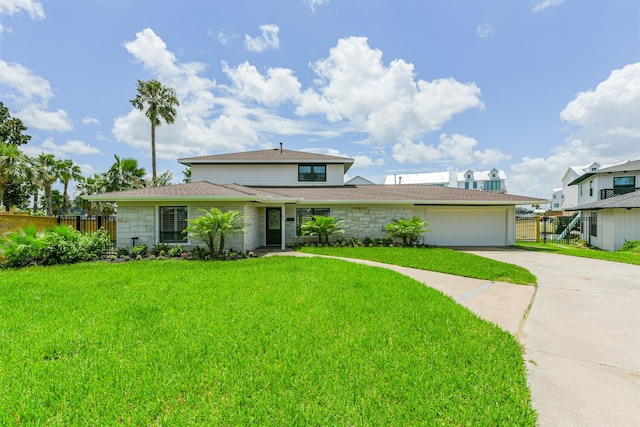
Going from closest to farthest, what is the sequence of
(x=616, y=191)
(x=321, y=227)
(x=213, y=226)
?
(x=213, y=226)
(x=321, y=227)
(x=616, y=191)

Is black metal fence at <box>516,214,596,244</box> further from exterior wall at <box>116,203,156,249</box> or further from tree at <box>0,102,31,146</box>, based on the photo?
tree at <box>0,102,31,146</box>

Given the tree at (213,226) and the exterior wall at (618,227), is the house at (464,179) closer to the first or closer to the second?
the exterior wall at (618,227)

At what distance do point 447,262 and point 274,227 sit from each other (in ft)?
26.5

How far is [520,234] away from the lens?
2269 centimetres

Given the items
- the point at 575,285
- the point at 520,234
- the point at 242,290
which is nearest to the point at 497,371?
the point at 242,290

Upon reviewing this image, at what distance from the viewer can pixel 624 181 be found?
69.7 feet

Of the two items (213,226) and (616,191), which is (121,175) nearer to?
(213,226)

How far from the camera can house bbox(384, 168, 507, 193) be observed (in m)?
52.5

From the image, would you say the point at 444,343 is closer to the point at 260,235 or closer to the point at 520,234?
the point at 260,235

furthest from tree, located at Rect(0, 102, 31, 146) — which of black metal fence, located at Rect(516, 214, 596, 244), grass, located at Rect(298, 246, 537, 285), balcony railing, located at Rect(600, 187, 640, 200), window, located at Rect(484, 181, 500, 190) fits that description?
window, located at Rect(484, 181, 500, 190)

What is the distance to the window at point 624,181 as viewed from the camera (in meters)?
21.0

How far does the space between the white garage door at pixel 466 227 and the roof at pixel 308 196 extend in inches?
36.1

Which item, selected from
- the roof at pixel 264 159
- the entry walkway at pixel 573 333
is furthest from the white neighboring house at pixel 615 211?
the roof at pixel 264 159

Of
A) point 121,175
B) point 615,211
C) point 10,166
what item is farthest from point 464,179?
point 10,166
